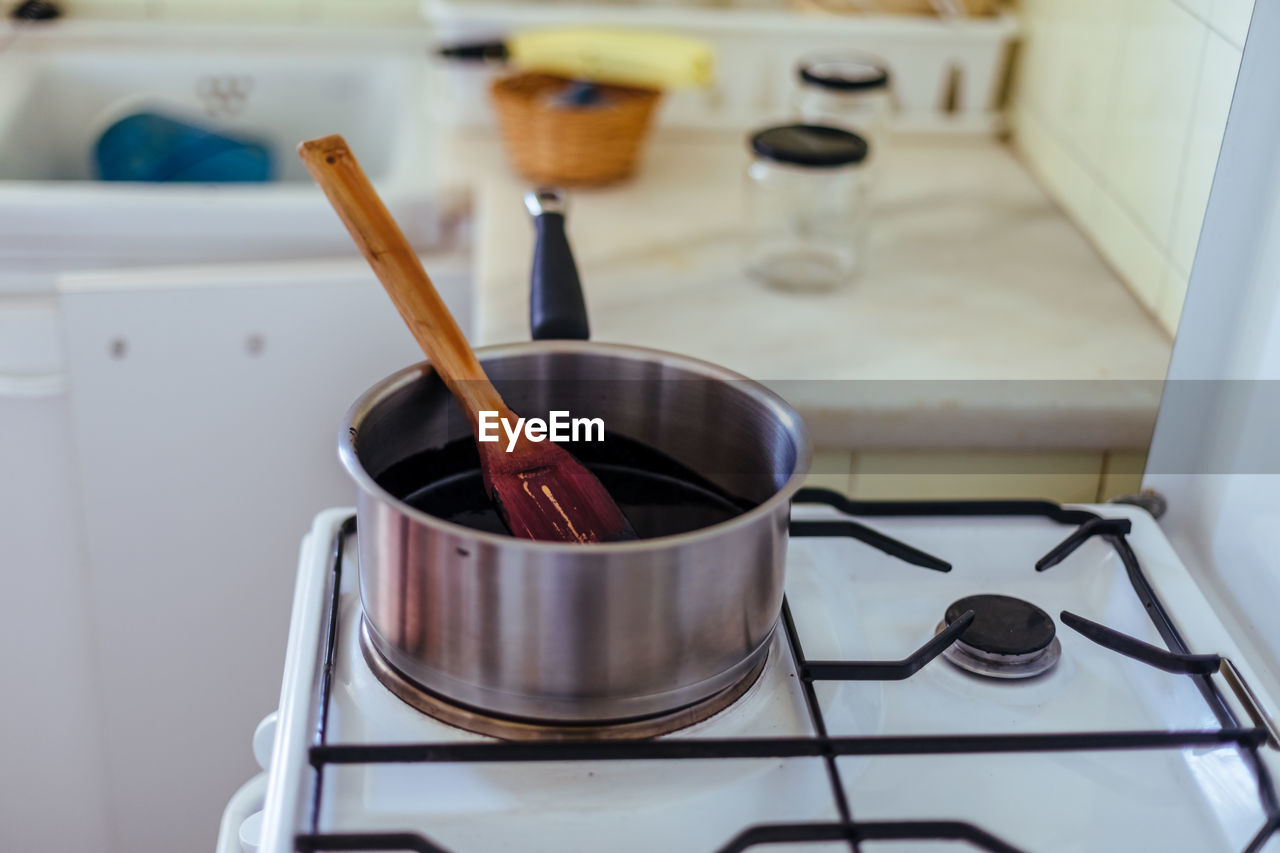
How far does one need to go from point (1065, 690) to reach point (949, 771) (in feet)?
0.27

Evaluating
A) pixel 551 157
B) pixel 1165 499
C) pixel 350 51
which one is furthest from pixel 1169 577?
pixel 350 51

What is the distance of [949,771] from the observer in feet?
1.69

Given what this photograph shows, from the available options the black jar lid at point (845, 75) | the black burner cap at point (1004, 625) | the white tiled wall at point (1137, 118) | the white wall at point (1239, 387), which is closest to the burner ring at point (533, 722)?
the black burner cap at point (1004, 625)

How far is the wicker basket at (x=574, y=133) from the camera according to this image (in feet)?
3.67

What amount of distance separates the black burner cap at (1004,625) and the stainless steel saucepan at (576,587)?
102 mm

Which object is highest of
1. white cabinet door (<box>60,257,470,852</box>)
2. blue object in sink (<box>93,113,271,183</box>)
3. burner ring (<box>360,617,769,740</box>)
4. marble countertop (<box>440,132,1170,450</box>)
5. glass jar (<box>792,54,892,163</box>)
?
glass jar (<box>792,54,892,163</box>)

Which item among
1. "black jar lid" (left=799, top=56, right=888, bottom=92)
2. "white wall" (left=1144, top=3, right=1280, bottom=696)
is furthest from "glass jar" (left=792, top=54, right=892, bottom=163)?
"white wall" (left=1144, top=3, right=1280, bottom=696)

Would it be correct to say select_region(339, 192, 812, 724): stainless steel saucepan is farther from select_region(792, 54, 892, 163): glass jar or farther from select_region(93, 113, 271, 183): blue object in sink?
select_region(93, 113, 271, 183): blue object in sink

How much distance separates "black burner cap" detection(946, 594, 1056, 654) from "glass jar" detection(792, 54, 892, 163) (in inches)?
22.3

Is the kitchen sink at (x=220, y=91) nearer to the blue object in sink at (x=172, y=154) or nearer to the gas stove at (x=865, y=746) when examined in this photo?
the blue object in sink at (x=172, y=154)

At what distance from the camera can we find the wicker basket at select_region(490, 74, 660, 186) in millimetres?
1119

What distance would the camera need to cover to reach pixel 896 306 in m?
A: 0.96

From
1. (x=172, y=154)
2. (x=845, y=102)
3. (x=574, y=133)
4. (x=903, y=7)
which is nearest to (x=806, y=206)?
(x=845, y=102)

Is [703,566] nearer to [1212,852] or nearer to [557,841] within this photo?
[557,841]
